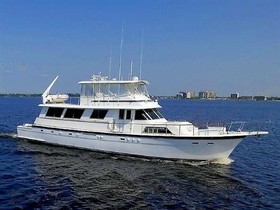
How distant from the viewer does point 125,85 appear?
2434 centimetres

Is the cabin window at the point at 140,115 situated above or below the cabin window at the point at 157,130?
above

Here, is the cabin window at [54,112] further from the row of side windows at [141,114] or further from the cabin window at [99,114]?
the row of side windows at [141,114]

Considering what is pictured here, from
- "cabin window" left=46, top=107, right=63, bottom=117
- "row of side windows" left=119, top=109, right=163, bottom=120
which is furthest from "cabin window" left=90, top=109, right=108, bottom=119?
"cabin window" left=46, top=107, right=63, bottom=117

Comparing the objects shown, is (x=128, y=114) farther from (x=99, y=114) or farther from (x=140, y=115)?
(x=99, y=114)

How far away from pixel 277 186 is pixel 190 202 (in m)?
5.63

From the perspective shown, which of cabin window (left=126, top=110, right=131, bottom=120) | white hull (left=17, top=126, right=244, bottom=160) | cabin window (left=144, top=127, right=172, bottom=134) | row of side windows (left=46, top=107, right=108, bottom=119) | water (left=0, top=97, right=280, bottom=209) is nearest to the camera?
water (left=0, top=97, right=280, bottom=209)

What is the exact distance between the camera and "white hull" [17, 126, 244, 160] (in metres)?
20.7

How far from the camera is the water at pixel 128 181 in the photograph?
14.4m

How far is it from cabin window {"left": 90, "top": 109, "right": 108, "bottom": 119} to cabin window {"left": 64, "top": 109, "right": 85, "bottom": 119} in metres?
1.08

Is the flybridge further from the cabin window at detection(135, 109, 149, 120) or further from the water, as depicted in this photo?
the water

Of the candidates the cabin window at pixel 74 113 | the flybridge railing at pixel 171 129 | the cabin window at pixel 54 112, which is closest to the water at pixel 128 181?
the flybridge railing at pixel 171 129

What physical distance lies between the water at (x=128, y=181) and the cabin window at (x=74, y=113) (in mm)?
2501

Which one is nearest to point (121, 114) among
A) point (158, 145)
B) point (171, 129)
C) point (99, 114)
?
point (99, 114)

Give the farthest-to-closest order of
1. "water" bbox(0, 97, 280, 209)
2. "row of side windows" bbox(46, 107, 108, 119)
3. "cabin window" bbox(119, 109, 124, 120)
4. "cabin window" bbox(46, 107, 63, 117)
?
"cabin window" bbox(46, 107, 63, 117)
"row of side windows" bbox(46, 107, 108, 119)
"cabin window" bbox(119, 109, 124, 120)
"water" bbox(0, 97, 280, 209)
